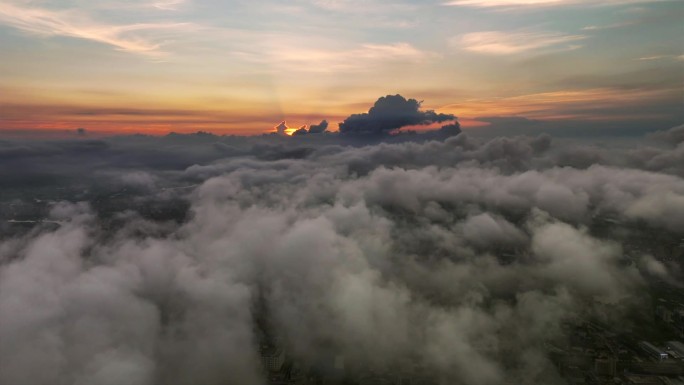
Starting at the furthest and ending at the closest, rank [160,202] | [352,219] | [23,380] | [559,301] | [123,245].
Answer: [160,202], [352,219], [123,245], [559,301], [23,380]

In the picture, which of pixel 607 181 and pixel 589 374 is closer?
pixel 589 374

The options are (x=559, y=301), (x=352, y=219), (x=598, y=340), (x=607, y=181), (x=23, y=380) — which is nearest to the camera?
(x=23, y=380)

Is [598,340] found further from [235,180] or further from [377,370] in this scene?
[235,180]

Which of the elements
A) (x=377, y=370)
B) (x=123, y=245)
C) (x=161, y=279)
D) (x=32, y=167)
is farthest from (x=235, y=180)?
(x=377, y=370)

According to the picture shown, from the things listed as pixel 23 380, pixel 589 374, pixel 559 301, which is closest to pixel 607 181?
pixel 559 301

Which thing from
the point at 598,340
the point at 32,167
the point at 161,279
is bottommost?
the point at 598,340

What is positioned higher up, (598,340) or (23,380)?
(23,380)

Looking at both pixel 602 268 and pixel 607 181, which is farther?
pixel 607 181

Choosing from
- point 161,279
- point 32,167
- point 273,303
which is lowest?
point 273,303

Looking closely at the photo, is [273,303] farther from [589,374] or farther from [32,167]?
[32,167]
